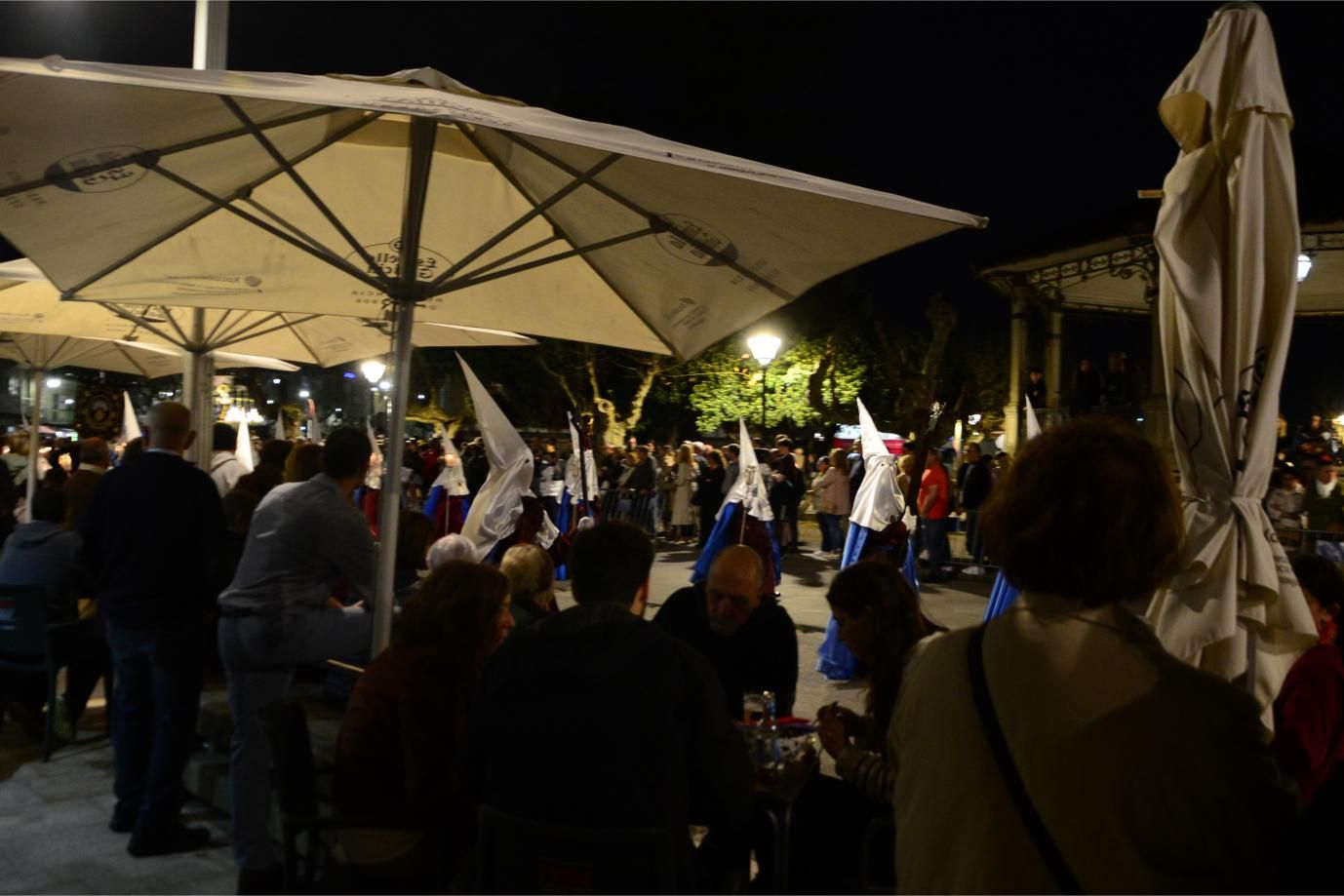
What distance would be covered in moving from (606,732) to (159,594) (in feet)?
9.72

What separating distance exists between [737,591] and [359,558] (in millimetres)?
1592

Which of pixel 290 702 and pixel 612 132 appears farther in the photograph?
pixel 612 132

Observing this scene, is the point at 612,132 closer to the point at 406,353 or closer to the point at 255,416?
the point at 406,353

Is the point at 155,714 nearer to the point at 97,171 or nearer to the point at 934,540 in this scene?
the point at 97,171

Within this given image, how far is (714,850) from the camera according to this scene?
3.23 meters

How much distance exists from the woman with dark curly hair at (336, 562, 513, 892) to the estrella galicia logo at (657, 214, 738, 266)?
7.61 ft

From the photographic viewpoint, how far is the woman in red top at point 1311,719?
2877 mm

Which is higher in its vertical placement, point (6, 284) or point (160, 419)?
point (6, 284)

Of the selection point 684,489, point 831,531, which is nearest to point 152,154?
point 831,531

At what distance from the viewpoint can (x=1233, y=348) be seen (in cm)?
319

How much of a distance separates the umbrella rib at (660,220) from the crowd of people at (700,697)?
142 centimetres

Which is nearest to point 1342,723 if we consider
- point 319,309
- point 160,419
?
point 160,419

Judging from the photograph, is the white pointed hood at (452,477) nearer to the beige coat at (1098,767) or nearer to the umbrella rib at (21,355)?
the umbrella rib at (21,355)

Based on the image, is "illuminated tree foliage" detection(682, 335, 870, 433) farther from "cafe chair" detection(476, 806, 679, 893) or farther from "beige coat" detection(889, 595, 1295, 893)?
"beige coat" detection(889, 595, 1295, 893)
